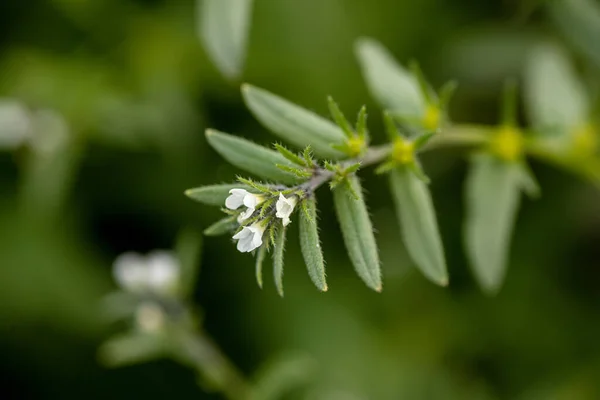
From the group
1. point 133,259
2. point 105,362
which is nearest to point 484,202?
point 133,259

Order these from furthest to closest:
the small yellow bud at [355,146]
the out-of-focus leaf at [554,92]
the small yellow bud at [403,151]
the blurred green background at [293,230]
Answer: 1. the blurred green background at [293,230]
2. the out-of-focus leaf at [554,92]
3. the small yellow bud at [403,151]
4. the small yellow bud at [355,146]

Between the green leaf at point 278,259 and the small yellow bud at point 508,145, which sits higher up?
the small yellow bud at point 508,145

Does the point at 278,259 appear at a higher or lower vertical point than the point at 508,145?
lower

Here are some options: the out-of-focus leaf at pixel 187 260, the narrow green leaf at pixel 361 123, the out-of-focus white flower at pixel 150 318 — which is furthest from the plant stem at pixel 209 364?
the narrow green leaf at pixel 361 123

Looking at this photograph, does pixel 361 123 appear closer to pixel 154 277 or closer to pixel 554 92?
pixel 154 277

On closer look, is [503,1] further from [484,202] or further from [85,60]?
[85,60]

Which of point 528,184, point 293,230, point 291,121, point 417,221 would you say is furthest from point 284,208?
point 293,230

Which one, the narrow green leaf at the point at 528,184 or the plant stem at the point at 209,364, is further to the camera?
the plant stem at the point at 209,364

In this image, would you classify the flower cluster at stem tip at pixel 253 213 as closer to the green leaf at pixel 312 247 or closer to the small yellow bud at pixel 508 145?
the green leaf at pixel 312 247
